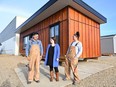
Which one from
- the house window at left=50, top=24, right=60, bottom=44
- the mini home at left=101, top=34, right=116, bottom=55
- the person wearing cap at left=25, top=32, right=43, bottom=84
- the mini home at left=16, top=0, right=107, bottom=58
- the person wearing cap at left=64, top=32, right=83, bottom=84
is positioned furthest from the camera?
the mini home at left=101, top=34, right=116, bottom=55

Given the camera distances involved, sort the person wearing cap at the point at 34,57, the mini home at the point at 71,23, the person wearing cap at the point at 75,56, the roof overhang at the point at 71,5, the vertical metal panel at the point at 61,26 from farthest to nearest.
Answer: the vertical metal panel at the point at 61,26
the mini home at the point at 71,23
the roof overhang at the point at 71,5
the person wearing cap at the point at 34,57
the person wearing cap at the point at 75,56

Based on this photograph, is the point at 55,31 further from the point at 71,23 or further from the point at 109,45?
the point at 109,45

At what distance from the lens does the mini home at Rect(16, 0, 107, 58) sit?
800 centimetres

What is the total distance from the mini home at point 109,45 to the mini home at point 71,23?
9.32 m

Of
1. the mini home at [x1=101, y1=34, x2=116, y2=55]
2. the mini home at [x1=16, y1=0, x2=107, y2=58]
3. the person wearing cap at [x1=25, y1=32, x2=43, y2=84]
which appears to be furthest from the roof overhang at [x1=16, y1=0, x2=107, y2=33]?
the mini home at [x1=101, y1=34, x2=116, y2=55]

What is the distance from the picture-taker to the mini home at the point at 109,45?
62.4 ft

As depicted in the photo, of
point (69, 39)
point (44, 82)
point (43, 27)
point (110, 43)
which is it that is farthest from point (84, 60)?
point (110, 43)

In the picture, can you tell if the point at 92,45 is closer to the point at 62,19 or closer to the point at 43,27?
the point at 62,19

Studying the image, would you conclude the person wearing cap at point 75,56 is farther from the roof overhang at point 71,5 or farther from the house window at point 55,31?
the house window at point 55,31

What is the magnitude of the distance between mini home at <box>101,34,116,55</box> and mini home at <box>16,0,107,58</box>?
30.6ft

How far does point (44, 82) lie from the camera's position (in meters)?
4.90

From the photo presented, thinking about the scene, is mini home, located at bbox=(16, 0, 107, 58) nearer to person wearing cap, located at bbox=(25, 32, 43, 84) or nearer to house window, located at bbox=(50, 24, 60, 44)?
house window, located at bbox=(50, 24, 60, 44)

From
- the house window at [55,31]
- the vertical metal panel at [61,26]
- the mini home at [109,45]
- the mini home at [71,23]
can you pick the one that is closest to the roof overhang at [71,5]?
the mini home at [71,23]

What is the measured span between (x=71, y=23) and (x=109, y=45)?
Answer: 1302 cm
